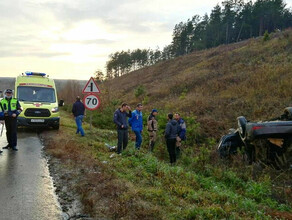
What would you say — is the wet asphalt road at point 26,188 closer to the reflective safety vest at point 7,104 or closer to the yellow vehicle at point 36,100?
the reflective safety vest at point 7,104

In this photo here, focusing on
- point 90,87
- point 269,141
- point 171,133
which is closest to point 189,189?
point 269,141

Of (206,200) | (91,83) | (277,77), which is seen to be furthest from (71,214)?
(277,77)

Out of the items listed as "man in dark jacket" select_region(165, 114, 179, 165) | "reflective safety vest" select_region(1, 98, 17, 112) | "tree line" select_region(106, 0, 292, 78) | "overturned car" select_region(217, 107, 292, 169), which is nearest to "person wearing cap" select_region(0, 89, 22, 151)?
→ "reflective safety vest" select_region(1, 98, 17, 112)

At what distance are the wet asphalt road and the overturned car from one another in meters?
4.69

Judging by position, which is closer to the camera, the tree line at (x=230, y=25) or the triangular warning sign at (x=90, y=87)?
the triangular warning sign at (x=90, y=87)

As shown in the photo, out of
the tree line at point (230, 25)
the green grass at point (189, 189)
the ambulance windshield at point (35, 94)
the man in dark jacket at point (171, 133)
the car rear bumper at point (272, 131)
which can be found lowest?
the green grass at point (189, 189)

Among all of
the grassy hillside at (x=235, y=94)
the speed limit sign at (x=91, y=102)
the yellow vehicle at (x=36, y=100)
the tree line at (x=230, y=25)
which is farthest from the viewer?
the tree line at (x=230, y=25)

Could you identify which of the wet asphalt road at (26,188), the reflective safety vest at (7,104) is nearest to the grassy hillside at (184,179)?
the wet asphalt road at (26,188)

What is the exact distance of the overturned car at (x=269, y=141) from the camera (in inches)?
258

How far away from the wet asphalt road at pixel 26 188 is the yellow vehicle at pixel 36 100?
171 inches

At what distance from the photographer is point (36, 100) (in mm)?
13727

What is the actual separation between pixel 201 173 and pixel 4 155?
5.70 m

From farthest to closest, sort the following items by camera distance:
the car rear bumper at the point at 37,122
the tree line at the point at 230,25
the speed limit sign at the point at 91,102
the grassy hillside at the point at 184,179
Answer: the tree line at the point at 230,25, the car rear bumper at the point at 37,122, the speed limit sign at the point at 91,102, the grassy hillside at the point at 184,179

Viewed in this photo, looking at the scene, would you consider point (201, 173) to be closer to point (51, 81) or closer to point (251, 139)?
point (251, 139)
